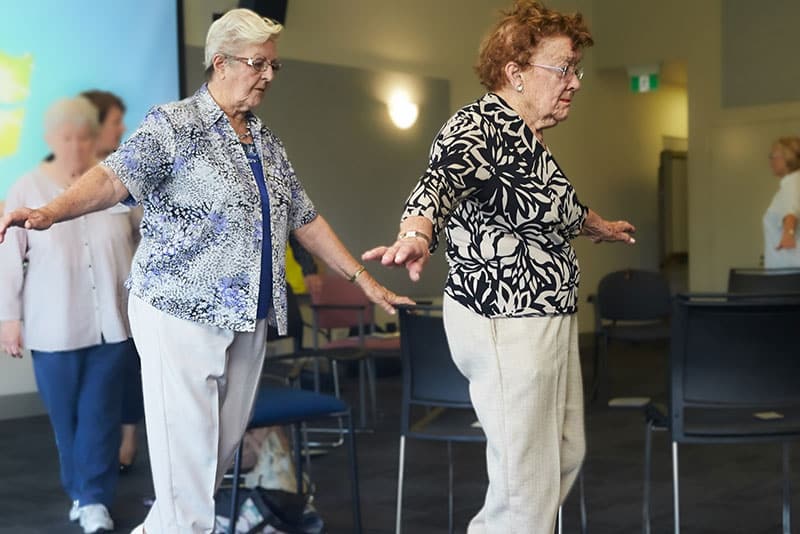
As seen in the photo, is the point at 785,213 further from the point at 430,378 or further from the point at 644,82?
the point at 644,82

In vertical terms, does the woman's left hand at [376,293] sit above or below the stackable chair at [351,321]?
above

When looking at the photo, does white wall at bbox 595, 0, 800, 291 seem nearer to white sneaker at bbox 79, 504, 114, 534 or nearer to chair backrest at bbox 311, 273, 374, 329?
chair backrest at bbox 311, 273, 374, 329

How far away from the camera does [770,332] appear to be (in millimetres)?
3281

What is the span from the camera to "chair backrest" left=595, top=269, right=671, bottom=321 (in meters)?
7.52

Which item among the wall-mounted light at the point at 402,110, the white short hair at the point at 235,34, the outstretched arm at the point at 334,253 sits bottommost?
the outstretched arm at the point at 334,253

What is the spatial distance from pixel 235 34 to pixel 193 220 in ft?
1.71

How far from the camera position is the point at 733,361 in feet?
10.7

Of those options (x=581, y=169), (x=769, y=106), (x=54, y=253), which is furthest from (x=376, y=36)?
(x=54, y=253)

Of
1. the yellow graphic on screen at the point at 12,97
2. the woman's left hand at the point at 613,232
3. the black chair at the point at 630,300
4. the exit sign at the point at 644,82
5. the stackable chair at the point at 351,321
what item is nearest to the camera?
the woman's left hand at the point at 613,232

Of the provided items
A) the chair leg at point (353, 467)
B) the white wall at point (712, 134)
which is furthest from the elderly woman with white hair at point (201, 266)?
the white wall at point (712, 134)

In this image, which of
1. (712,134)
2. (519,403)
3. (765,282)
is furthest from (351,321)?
(712,134)

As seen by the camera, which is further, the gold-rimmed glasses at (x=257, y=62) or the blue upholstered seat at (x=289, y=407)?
the blue upholstered seat at (x=289, y=407)

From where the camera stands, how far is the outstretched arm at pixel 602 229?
8.93ft

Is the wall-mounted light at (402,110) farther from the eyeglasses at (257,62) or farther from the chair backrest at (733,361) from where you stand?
the eyeglasses at (257,62)
